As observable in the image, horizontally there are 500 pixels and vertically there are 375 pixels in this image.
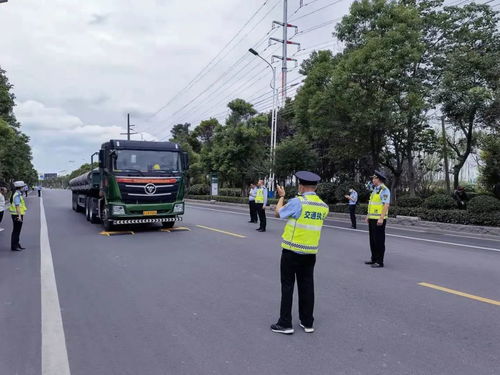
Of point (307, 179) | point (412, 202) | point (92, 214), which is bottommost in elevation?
point (92, 214)

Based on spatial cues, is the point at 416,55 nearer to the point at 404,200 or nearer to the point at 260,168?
the point at 404,200

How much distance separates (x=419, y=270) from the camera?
7648mm

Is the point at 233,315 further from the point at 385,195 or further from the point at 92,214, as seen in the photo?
the point at 92,214

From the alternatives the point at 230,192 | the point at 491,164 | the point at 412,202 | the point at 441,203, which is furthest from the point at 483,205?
the point at 230,192

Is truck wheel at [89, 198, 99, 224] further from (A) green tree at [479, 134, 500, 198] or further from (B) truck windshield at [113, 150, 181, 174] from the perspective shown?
(A) green tree at [479, 134, 500, 198]

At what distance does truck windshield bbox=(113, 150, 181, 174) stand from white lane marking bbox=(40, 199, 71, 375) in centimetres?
535

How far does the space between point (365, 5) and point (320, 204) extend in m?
16.7

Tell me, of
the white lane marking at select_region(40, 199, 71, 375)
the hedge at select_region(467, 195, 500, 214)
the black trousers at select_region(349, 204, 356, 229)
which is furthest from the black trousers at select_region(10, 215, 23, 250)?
the hedge at select_region(467, 195, 500, 214)

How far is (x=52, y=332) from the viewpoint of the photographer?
4.46m

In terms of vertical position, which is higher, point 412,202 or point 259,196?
point 259,196

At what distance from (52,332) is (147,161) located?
8.71 m

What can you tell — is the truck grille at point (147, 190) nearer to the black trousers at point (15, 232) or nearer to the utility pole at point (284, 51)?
the black trousers at point (15, 232)

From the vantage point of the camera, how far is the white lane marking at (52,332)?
3.66m

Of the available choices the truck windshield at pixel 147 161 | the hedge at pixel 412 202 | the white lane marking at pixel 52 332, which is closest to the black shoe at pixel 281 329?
the white lane marking at pixel 52 332
